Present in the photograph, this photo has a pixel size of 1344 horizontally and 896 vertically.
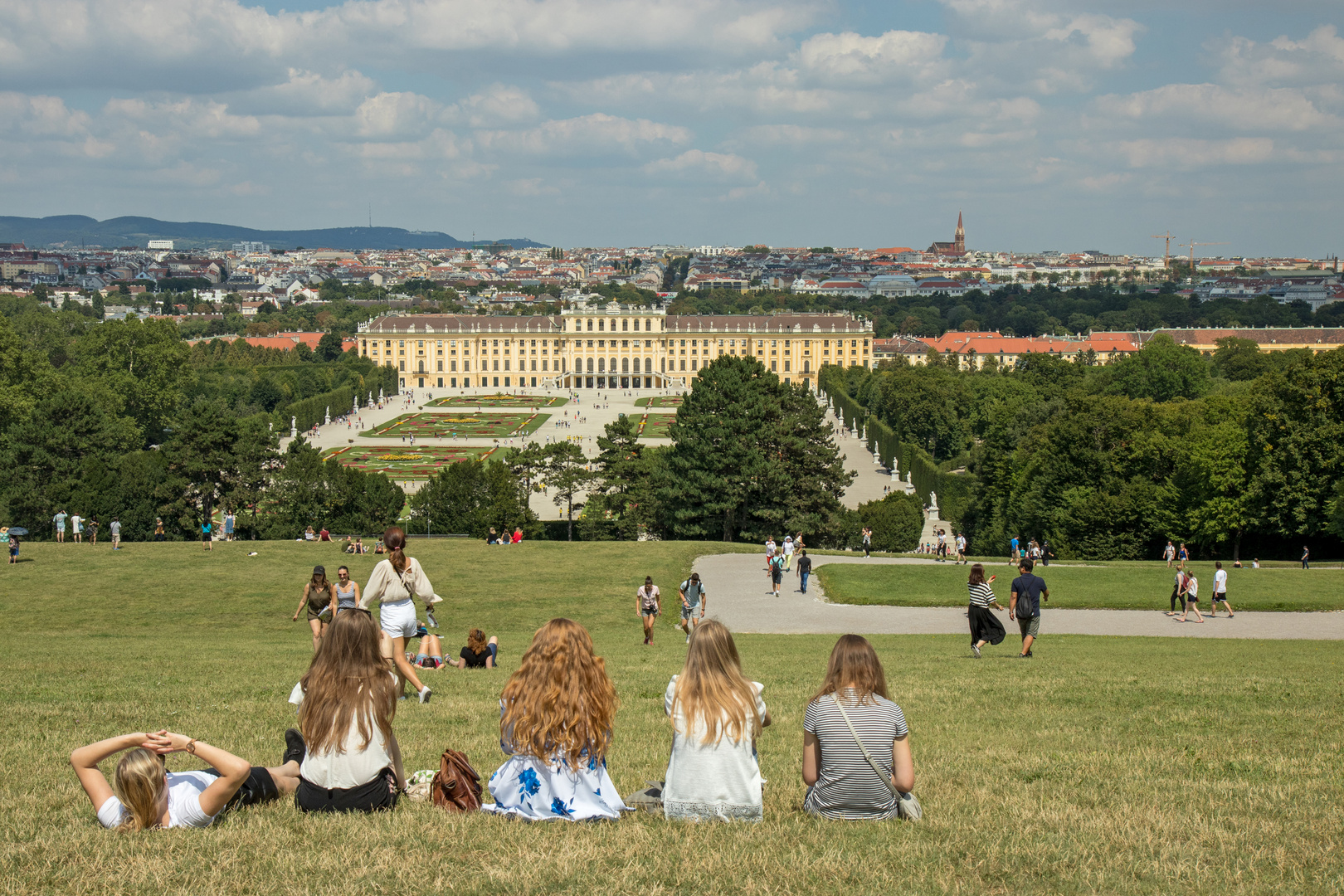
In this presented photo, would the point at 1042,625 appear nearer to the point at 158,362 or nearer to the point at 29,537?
the point at 29,537

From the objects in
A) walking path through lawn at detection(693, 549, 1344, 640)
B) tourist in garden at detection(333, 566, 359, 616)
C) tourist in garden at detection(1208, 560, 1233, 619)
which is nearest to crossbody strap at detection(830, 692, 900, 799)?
tourist in garden at detection(333, 566, 359, 616)

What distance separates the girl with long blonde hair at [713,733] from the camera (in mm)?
5309

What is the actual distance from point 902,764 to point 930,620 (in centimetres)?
1486

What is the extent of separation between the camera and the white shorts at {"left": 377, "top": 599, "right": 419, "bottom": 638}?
943cm

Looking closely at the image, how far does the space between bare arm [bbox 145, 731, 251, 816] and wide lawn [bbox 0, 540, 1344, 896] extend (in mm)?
125

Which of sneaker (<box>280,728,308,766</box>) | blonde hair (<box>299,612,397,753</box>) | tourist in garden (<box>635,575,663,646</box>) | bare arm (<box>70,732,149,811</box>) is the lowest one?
tourist in garden (<box>635,575,663,646</box>)

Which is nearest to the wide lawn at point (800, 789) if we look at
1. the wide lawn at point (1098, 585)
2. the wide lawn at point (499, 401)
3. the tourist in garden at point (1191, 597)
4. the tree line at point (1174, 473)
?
the tourist in garden at point (1191, 597)

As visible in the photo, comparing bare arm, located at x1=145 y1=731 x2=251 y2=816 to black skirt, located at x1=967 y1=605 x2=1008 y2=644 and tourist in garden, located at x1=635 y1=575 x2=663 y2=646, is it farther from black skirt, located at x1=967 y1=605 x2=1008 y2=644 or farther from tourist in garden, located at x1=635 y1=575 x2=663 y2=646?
tourist in garden, located at x1=635 y1=575 x2=663 y2=646

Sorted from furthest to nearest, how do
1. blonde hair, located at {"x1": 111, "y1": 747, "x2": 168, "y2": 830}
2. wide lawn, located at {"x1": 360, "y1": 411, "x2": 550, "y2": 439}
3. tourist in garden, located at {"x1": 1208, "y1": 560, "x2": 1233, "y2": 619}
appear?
wide lawn, located at {"x1": 360, "y1": 411, "x2": 550, "y2": 439} → tourist in garden, located at {"x1": 1208, "y1": 560, "x2": 1233, "y2": 619} → blonde hair, located at {"x1": 111, "y1": 747, "x2": 168, "y2": 830}

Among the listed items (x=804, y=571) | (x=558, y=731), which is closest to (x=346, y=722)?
(x=558, y=731)

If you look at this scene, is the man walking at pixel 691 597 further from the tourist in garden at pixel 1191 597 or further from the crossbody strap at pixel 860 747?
the crossbody strap at pixel 860 747

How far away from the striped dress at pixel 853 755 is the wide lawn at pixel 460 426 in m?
69.3

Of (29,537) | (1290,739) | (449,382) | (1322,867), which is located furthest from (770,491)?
(449,382)

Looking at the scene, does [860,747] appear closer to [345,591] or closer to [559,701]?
[559,701]
